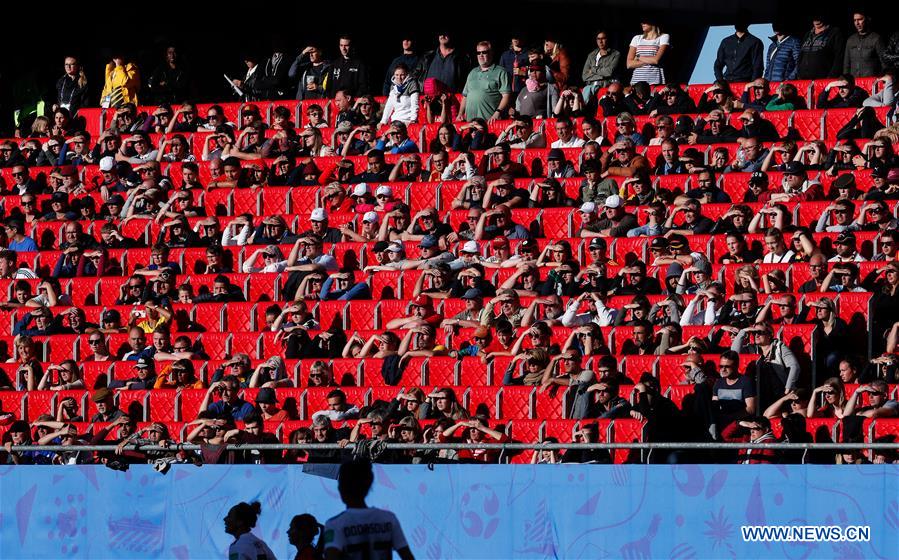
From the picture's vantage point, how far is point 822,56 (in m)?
23.7

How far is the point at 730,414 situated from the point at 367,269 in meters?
6.21

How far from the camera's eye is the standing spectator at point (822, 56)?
23656mm

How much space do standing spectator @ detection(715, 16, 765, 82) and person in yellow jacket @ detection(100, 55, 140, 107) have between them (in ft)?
29.8

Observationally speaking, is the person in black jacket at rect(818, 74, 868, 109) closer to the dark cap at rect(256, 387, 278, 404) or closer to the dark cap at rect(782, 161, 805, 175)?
the dark cap at rect(782, 161, 805, 175)

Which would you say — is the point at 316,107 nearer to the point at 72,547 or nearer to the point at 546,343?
the point at 546,343

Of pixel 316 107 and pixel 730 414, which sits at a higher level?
pixel 316 107

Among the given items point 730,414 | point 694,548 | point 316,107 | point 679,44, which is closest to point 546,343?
point 730,414

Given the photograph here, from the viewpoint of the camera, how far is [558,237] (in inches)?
861

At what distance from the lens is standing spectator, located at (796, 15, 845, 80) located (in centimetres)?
2366

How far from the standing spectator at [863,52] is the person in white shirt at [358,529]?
15.1m

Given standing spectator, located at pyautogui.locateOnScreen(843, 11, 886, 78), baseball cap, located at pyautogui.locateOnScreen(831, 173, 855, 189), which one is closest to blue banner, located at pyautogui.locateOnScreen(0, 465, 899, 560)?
baseball cap, located at pyautogui.locateOnScreen(831, 173, 855, 189)

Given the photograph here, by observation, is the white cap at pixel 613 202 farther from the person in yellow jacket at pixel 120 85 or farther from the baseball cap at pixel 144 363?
the person in yellow jacket at pixel 120 85

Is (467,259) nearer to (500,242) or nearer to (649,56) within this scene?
(500,242)

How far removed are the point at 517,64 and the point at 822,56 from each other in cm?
420
